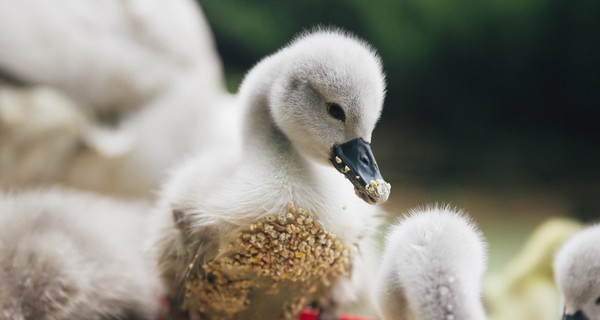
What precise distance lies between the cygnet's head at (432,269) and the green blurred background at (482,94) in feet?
3.81

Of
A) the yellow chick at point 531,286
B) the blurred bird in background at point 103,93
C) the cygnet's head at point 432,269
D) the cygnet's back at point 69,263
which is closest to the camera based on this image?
the cygnet's head at point 432,269

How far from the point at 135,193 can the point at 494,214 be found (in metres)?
1.00

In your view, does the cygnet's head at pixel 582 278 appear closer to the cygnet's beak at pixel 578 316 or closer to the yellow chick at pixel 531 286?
the cygnet's beak at pixel 578 316

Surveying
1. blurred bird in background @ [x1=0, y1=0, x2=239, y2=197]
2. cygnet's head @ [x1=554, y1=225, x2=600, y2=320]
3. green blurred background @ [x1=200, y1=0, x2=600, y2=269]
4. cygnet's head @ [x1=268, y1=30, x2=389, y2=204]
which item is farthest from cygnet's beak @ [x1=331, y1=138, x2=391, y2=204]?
green blurred background @ [x1=200, y1=0, x2=600, y2=269]

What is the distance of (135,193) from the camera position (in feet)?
6.37

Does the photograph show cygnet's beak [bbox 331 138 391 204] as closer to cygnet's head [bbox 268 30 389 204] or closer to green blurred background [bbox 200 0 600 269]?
cygnet's head [bbox 268 30 389 204]

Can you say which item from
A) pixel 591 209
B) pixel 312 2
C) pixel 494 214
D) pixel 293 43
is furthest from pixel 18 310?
pixel 591 209

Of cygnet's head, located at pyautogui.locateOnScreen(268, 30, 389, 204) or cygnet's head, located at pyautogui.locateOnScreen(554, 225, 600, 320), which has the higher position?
cygnet's head, located at pyautogui.locateOnScreen(554, 225, 600, 320)

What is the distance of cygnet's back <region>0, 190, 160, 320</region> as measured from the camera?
1.09 meters

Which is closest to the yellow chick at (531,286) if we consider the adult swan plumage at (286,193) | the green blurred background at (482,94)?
the green blurred background at (482,94)

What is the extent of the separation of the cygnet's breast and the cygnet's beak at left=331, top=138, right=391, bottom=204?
Answer: 84mm

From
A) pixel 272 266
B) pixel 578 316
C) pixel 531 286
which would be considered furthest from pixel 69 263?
pixel 531 286

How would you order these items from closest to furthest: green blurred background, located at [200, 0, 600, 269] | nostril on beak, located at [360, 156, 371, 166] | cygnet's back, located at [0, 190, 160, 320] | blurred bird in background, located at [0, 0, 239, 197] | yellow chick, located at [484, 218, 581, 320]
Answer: nostril on beak, located at [360, 156, 371, 166] < cygnet's back, located at [0, 190, 160, 320] < yellow chick, located at [484, 218, 581, 320] < blurred bird in background, located at [0, 0, 239, 197] < green blurred background, located at [200, 0, 600, 269]

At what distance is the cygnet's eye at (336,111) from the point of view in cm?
94
